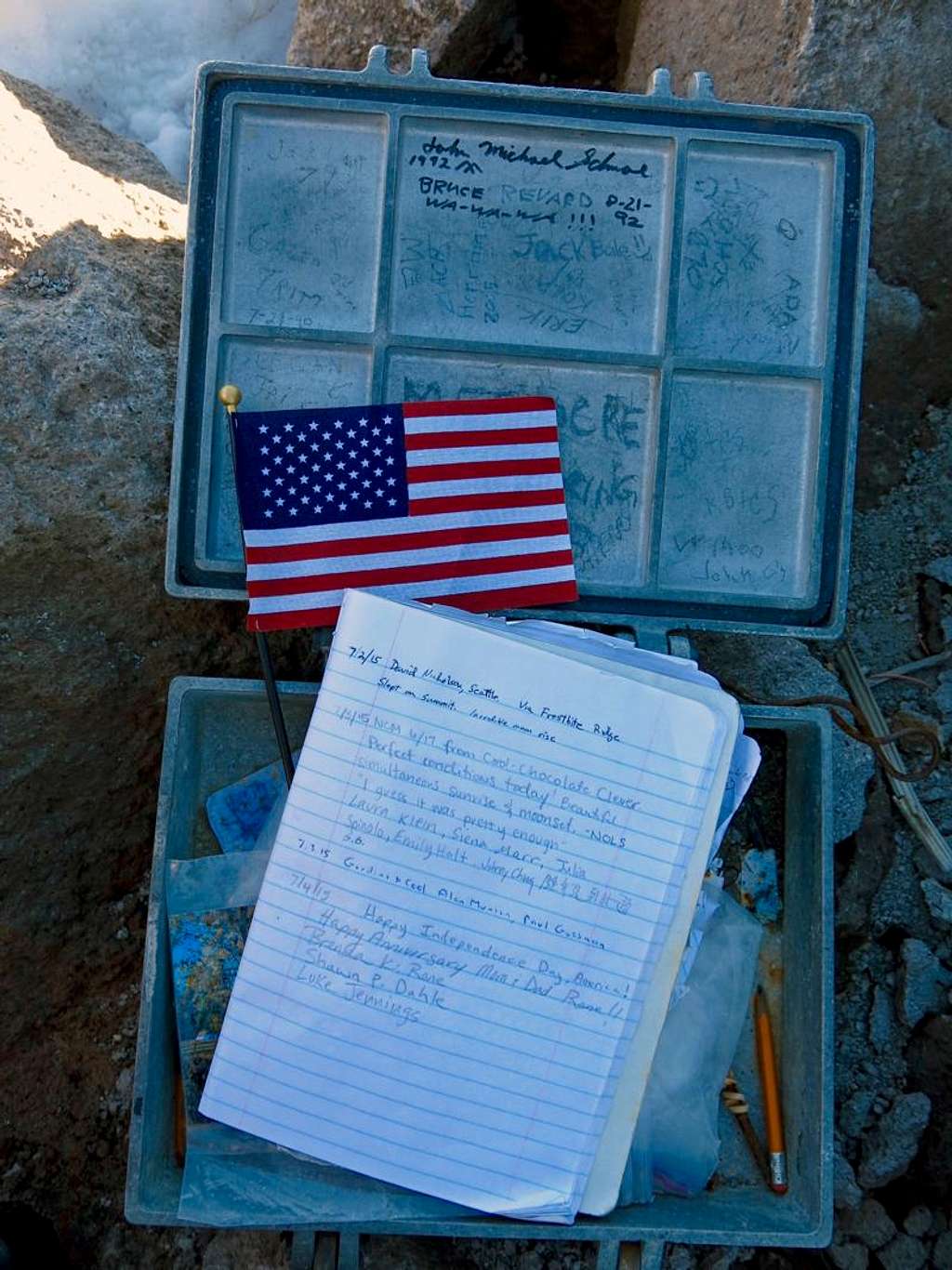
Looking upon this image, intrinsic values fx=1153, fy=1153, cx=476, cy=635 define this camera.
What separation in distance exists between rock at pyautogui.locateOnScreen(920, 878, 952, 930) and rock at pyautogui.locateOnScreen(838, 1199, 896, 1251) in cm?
63

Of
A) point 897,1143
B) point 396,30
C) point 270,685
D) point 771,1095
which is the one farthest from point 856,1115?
point 396,30

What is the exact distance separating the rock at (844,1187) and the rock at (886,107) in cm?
155

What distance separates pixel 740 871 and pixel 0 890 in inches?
60.3

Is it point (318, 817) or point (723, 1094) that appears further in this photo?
point (723, 1094)

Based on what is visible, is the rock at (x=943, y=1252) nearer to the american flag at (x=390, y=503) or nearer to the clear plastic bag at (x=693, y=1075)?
the clear plastic bag at (x=693, y=1075)

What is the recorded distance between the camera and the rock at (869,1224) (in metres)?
2.50

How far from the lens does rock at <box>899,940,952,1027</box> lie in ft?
8.43

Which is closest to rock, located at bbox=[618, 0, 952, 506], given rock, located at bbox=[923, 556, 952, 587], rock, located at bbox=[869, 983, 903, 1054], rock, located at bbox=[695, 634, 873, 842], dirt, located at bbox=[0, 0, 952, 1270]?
rock, located at bbox=[923, 556, 952, 587]

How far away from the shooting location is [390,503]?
219cm

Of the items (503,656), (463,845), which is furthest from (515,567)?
(463,845)

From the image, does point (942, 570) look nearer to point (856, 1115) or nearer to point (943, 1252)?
point (856, 1115)

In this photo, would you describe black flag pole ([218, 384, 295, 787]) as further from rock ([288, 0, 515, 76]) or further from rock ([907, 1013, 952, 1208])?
rock ([907, 1013, 952, 1208])

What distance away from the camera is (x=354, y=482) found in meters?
2.18

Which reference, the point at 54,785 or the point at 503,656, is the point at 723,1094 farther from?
the point at 54,785
